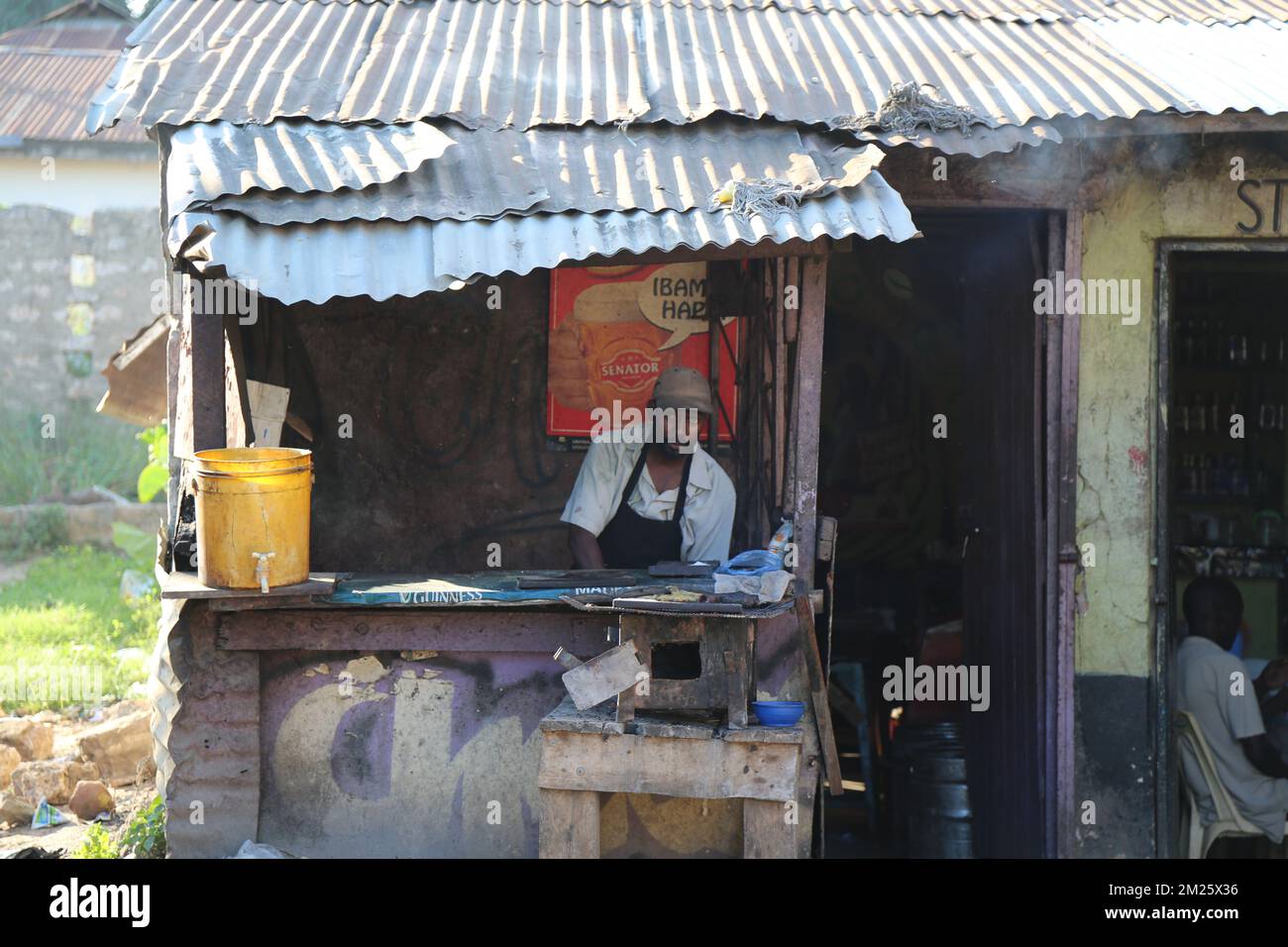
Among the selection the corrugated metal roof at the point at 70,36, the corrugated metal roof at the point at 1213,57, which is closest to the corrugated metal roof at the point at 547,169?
the corrugated metal roof at the point at 1213,57

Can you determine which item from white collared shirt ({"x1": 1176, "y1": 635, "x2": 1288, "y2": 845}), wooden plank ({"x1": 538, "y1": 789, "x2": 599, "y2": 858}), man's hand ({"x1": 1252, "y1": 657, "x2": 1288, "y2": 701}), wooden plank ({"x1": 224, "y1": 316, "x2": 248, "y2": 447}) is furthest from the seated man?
wooden plank ({"x1": 224, "y1": 316, "x2": 248, "y2": 447})

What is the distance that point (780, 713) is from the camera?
176 inches

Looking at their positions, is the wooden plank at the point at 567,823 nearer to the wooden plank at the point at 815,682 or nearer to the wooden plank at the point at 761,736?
the wooden plank at the point at 761,736

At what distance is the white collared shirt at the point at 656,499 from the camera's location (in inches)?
221

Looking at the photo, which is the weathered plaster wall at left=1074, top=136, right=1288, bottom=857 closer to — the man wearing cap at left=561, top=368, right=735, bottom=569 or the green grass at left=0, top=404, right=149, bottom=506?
the man wearing cap at left=561, top=368, right=735, bottom=569

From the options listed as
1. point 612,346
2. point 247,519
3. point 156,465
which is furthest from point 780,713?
point 156,465

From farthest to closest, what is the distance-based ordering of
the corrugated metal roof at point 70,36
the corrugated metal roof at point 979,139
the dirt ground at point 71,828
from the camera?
the corrugated metal roof at point 70,36
the dirt ground at point 71,828
the corrugated metal roof at point 979,139

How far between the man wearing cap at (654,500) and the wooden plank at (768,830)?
141 centimetres

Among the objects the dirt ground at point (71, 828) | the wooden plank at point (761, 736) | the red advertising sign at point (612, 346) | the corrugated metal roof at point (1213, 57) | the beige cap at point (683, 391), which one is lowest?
the dirt ground at point (71, 828)

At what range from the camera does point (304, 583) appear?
4.68 meters

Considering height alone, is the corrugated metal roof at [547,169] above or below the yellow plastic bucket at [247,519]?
above

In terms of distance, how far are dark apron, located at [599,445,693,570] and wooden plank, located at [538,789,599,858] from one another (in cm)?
140

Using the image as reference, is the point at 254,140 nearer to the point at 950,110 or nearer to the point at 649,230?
the point at 649,230
